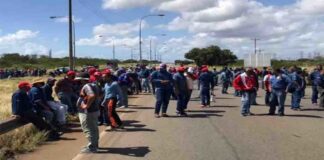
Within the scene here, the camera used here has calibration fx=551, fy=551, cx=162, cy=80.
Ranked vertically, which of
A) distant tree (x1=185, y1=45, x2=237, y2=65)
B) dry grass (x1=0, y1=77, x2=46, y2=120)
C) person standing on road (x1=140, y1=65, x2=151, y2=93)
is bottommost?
dry grass (x1=0, y1=77, x2=46, y2=120)

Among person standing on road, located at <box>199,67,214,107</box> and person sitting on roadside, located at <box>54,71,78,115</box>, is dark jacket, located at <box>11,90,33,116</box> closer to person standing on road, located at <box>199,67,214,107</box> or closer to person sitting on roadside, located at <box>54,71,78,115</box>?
person sitting on roadside, located at <box>54,71,78,115</box>

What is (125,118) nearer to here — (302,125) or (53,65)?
(302,125)

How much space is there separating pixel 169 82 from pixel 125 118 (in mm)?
1835

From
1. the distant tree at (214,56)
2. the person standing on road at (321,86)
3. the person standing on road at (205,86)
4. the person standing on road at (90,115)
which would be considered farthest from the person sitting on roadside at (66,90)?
the distant tree at (214,56)

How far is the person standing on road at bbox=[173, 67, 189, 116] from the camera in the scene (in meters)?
18.2

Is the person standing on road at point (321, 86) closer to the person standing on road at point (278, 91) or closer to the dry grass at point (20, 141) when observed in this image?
the person standing on road at point (278, 91)

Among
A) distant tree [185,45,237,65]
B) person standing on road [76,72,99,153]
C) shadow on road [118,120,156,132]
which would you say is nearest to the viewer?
person standing on road [76,72,99,153]

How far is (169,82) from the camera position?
57.6 ft

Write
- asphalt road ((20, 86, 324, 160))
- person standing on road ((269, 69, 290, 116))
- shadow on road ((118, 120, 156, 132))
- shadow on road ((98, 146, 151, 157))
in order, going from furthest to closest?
person standing on road ((269, 69, 290, 116)) → shadow on road ((118, 120, 156, 132)) → shadow on road ((98, 146, 151, 157)) → asphalt road ((20, 86, 324, 160))

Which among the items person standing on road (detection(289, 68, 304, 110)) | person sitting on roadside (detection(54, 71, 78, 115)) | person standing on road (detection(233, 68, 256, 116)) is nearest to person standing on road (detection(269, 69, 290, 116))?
person standing on road (detection(233, 68, 256, 116))

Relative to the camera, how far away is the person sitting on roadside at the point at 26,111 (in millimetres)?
12391

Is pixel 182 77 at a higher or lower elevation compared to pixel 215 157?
higher

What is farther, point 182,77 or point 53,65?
point 53,65

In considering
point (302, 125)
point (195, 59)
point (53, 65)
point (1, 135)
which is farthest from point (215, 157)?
point (53, 65)
